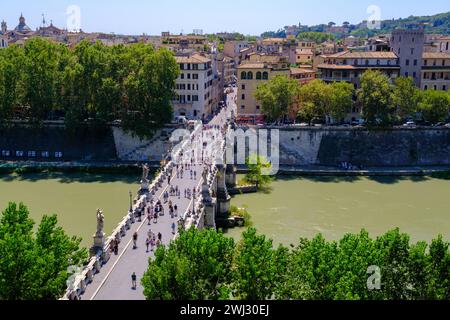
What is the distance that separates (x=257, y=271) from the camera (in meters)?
Answer: 23.5

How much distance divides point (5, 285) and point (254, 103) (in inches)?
2100

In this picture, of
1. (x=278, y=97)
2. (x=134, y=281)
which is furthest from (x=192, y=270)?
(x=278, y=97)

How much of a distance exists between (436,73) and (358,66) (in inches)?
401

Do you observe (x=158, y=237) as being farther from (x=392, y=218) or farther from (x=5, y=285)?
(x=392, y=218)

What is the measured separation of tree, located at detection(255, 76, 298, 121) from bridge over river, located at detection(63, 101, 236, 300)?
6.55m

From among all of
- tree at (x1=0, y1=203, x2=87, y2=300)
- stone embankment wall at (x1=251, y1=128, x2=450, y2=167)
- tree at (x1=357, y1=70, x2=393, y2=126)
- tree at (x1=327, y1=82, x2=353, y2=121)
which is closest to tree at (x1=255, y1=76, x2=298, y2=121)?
stone embankment wall at (x1=251, y1=128, x2=450, y2=167)

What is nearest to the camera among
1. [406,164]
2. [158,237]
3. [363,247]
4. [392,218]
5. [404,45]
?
[363,247]

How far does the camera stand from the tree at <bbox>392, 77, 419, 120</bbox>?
6350cm

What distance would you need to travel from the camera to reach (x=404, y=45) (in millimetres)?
72188

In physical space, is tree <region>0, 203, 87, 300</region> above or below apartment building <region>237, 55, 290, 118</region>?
below

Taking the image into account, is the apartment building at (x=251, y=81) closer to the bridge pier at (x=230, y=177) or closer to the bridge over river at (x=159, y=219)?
the bridge over river at (x=159, y=219)

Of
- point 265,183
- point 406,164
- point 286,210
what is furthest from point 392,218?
point 406,164

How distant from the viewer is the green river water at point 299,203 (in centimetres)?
4297

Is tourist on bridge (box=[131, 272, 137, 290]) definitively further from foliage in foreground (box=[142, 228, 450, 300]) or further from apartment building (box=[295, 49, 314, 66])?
apartment building (box=[295, 49, 314, 66])
